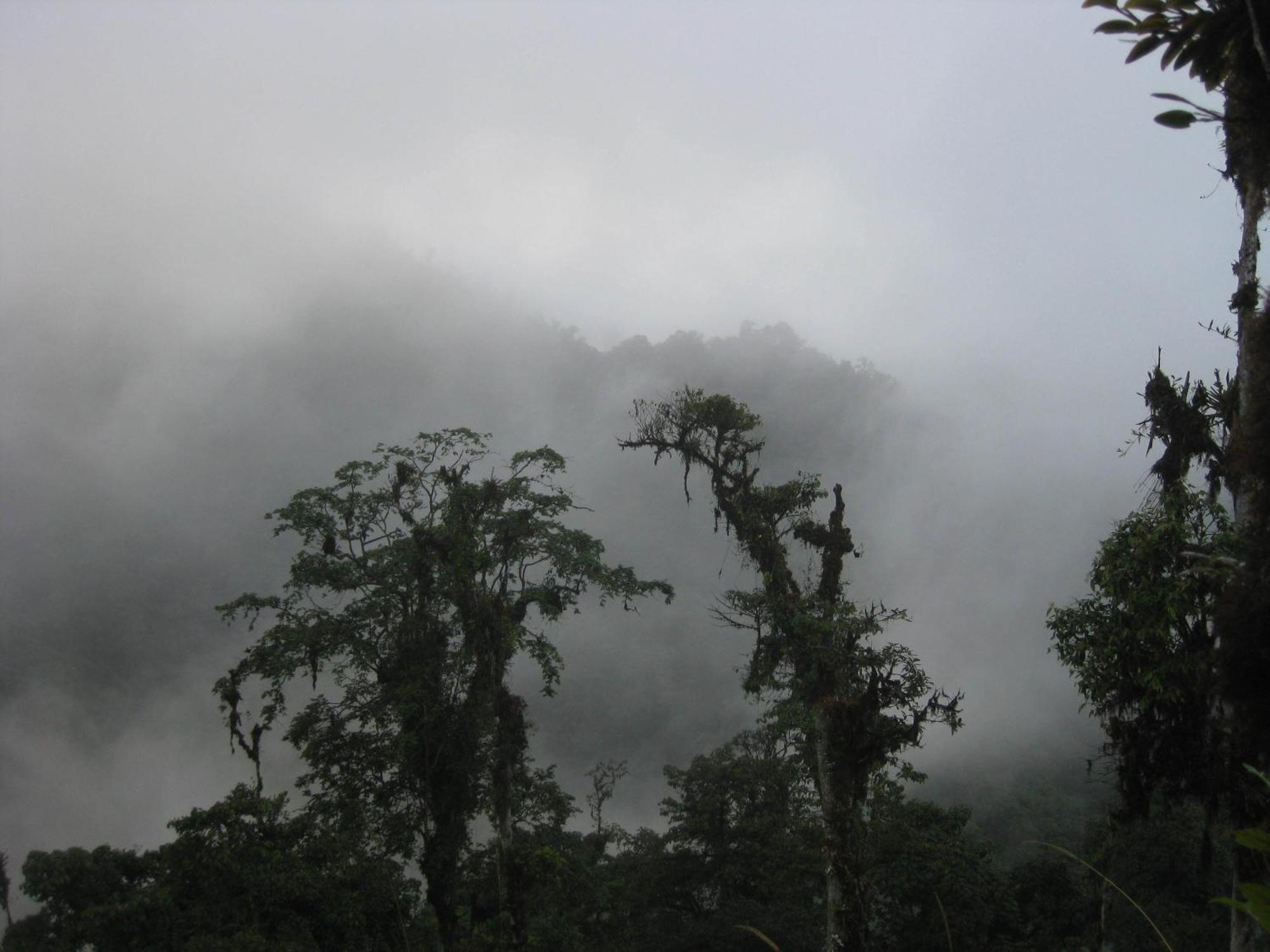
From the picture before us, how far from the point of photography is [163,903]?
10.2 m

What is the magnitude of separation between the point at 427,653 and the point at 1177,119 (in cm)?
1650

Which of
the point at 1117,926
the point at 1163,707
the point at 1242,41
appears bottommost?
the point at 1117,926

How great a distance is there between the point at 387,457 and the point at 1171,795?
15.5m

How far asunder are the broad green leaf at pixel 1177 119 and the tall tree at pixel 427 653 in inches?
555

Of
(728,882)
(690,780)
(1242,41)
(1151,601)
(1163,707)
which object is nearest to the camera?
(1242,41)

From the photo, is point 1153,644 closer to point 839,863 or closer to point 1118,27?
point 839,863

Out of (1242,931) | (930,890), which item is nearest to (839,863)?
(930,890)

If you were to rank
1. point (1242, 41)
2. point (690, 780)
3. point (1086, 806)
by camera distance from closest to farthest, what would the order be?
point (1242, 41), point (690, 780), point (1086, 806)

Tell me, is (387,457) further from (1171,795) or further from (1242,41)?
(1242,41)

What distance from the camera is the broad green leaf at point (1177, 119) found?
2969 mm

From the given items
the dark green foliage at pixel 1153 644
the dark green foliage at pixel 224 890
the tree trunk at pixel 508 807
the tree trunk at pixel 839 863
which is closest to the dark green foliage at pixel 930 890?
the tree trunk at pixel 839 863

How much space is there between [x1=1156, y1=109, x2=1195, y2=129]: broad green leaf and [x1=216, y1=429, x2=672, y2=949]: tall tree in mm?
14092

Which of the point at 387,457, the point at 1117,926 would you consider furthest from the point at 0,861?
the point at 1117,926

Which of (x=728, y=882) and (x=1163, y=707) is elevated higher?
(x=1163, y=707)
